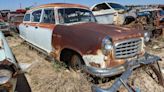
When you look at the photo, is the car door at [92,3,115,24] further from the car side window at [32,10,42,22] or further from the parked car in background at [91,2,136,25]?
the car side window at [32,10,42,22]

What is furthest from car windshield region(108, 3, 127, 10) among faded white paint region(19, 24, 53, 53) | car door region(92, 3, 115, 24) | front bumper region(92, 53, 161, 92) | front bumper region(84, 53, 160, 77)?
front bumper region(84, 53, 160, 77)

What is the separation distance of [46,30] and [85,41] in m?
1.93

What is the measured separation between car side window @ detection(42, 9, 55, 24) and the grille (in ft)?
7.54

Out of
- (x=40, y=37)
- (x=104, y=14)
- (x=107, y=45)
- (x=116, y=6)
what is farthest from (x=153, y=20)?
(x=107, y=45)

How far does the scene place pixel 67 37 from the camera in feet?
20.4

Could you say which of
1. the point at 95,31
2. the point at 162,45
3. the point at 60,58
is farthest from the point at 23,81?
the point at 162,45

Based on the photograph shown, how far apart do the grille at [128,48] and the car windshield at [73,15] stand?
1904 mm

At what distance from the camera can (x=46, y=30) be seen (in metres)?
7.23

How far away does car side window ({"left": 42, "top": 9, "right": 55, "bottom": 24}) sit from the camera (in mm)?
7188

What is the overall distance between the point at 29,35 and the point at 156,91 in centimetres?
488


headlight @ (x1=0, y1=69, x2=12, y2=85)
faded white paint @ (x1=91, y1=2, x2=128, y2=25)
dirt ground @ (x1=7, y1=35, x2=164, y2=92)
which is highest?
headlight @ (x1=0, y1=69, x2=12, y2=85)

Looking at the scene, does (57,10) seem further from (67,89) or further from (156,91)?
(156,91)

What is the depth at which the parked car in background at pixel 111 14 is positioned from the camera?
45.0 ft

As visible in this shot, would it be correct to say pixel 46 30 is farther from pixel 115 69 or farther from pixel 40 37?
pixel 115 69
